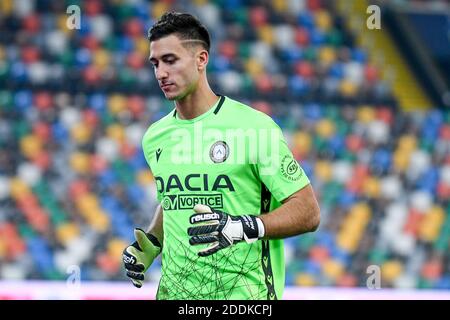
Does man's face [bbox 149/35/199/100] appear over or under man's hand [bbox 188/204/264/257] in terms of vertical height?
over

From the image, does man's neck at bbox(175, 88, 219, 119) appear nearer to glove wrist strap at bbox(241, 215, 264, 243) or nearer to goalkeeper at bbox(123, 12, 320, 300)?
goalkeeper at bbox(123, 12, 320, 300)

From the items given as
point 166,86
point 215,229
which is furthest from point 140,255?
point 166,86

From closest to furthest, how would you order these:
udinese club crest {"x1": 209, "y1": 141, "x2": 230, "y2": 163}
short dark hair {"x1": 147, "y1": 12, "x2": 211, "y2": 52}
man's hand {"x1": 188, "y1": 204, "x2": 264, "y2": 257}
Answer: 1. man's hand {"x1": 188, "y1": 204, "x2": 264, "y2": 257}
2. udinese club crest {"x1": 209, "y1": 141, "x2": 230, "y2": 163}
3. short dark hair {"x1": 147, "y1": 12, "x2": 211, "y2": 52}

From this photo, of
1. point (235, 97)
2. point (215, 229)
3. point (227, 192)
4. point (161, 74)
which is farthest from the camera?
point (235, 97)

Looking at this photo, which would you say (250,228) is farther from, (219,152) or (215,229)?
(219,152)

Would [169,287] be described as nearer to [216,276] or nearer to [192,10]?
[216,276]

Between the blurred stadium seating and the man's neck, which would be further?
the blurred stadium seating

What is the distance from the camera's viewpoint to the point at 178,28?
4.70 metres

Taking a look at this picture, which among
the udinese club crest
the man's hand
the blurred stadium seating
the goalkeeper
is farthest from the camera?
the blurred stadium seating

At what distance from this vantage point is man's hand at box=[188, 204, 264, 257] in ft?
13.8

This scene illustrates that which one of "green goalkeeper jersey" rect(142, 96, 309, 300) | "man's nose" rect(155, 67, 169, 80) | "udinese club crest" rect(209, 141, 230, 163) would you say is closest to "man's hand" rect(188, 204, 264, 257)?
"green goalkeeper jersey" rect(142, 96, 309, 300)

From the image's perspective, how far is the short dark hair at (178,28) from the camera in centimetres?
468

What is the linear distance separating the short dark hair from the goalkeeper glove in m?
Result: 0.97

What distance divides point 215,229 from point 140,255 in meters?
0.74
